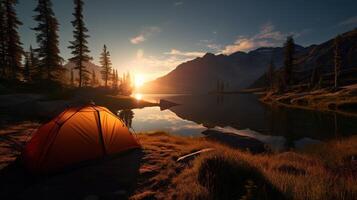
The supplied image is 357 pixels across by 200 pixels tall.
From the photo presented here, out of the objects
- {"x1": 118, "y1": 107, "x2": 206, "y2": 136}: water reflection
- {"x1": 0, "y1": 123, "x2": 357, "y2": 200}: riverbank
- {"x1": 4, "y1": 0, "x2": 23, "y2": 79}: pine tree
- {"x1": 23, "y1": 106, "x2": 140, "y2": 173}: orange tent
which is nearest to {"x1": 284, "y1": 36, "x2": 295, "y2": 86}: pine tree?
{"x1": 118, "y1": 107, "x2": 206, "y2": 136}: water reflection

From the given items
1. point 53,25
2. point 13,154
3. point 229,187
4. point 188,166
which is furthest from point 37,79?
point 229,187

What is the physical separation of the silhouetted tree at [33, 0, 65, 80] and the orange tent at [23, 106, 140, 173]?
3162cm

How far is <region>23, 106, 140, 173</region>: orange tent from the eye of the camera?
22.7ft

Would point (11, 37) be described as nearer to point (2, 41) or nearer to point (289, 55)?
point (2, 41)

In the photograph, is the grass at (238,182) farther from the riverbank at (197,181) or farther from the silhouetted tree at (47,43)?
the silhouetted tree at (47,43)

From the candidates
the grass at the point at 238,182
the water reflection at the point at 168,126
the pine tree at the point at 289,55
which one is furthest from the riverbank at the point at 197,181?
the pine tree at the point at 289,55

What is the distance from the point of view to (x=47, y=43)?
32.8 m

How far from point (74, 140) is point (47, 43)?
33695 mm

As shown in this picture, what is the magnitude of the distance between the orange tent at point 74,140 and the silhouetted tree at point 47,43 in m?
31.6

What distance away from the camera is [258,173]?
5.26m

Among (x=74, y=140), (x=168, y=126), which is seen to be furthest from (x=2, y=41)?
(x=74, y=140)

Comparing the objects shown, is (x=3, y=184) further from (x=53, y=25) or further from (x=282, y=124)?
(x=53, y=25)

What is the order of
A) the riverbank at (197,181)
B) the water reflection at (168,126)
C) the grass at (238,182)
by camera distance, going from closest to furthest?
the grass at (238,182) < the riverbank at (197,181) < the water reflection at (168,126)

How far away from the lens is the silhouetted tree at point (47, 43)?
32.4 metres
